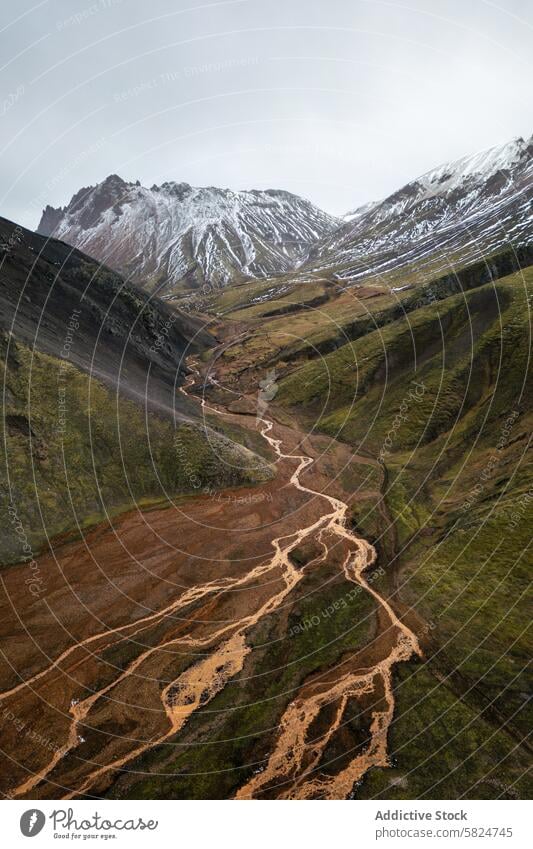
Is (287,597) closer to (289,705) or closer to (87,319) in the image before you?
(289,705)
